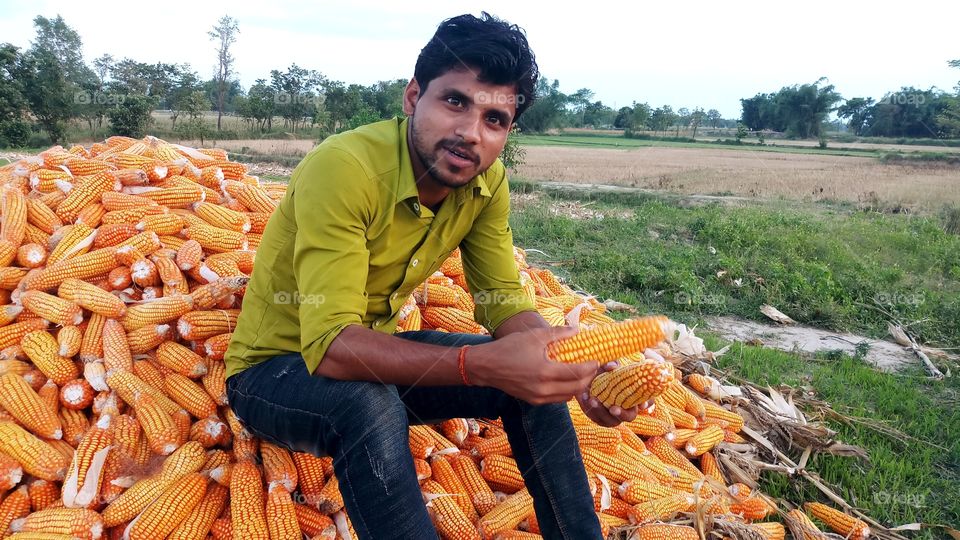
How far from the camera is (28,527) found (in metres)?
2.17

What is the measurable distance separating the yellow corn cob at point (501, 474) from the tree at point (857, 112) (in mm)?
82002

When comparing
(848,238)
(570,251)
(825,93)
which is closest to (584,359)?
(570,251)

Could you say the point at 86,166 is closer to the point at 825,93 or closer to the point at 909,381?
the point at 909,381

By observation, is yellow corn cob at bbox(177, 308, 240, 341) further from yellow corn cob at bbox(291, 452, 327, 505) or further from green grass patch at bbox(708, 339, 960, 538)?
green grass patch at bbox(708, 339, 960, 538)

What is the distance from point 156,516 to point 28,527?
1.51 ft

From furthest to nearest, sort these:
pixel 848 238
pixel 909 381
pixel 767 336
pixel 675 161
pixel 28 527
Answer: pixel 675 161 → pixel 848 238 → pixel 767 336 → pixel 909 381 → pixel 28 527

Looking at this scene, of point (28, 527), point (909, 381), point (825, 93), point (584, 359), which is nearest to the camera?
point (584, 359)

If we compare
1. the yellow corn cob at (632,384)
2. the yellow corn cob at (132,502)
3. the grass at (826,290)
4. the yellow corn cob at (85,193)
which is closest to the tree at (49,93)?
the grass at (826,290)

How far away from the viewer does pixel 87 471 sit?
2350 millimetres

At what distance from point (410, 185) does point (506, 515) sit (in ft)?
5.39

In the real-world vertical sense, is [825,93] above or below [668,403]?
above

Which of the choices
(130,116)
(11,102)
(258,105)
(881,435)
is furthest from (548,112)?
(881,435)

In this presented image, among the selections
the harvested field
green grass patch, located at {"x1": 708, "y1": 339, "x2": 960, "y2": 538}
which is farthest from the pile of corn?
the harvested field

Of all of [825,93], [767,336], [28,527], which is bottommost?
[767,336]
